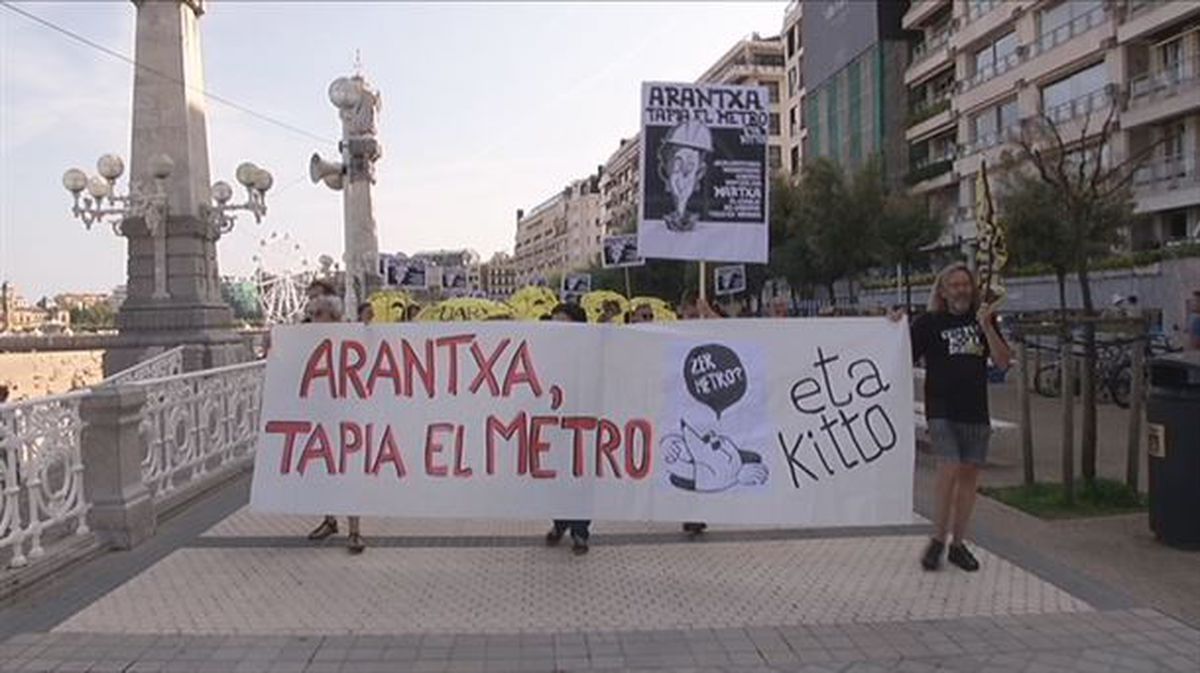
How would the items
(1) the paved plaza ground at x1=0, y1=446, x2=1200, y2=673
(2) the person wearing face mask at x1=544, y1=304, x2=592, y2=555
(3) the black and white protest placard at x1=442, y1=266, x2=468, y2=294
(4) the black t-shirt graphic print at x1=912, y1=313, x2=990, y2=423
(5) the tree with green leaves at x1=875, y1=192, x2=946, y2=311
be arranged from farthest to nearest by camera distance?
(5) the tree with green leaves at x1=875, y1=192, x2=946, y2=311, (3) the black and white protest placard at x1=442, y1=266, x2=468, y2=294, (2) the person wearing face mask at x1=544, y1=304, x2=592, y2=555, (4) the black t-shirt graphic print at x1=912, y1=313, x2=990, y2=423, (1) the paved plaza ground at x1=0, y1=446, x2=1200, y2=673

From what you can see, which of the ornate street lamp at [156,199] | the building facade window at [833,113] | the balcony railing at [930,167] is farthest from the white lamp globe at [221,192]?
the building facade window at [833,113]

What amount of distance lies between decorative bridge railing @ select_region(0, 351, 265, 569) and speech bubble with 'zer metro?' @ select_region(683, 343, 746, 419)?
393cm

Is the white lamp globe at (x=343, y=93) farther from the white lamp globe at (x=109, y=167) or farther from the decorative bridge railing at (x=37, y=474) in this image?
the decorative bridge railing at (x=37, y=474)

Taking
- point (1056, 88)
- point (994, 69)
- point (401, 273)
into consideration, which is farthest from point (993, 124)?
point (401, 273)

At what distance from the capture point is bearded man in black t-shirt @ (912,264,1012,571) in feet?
22.1

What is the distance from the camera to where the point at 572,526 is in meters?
7.34

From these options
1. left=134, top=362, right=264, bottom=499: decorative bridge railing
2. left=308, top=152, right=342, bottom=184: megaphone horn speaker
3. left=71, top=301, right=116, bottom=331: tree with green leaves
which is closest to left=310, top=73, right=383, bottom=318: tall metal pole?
left=308, top=152, right=342, bottom=184: megaphone horn speaker

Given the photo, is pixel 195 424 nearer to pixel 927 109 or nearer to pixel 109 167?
pixel 109 167

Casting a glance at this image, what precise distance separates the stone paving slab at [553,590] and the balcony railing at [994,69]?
45.3m

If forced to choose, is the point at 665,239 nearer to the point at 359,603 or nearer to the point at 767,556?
the point at 767,556

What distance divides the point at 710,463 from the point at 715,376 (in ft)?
1.84

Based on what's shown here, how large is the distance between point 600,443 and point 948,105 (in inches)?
2097

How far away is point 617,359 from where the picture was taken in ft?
23.3

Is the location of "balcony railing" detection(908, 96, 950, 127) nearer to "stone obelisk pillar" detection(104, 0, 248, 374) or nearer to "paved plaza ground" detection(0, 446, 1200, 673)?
"stone obelisk pillar" detection(104, 0, 248, 374)
